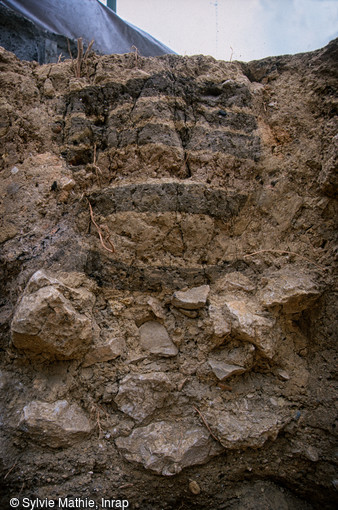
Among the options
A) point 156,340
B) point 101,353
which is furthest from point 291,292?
point 101,353

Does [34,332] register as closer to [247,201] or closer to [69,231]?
[69,231]

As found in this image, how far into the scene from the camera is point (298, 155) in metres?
2.04

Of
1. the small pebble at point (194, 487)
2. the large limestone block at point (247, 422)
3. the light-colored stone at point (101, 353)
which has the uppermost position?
the light-colored stone at point (101, 353)

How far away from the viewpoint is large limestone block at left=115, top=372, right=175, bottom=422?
168 centimetres

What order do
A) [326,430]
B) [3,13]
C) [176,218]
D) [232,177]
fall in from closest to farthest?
1. [326,430]
2. [176,218]
3. [232,177]
4. [3,13]

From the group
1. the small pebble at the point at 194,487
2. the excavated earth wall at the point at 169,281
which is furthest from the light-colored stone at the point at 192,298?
the small pebble at the point at 194,487

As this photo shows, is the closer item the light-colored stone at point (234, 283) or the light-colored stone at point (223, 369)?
the light-colored stone at point (223, 369)

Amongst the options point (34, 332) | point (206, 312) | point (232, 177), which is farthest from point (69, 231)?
point (232, 177)

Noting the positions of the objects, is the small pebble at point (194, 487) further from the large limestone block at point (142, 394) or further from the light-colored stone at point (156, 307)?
the light-colored stone at point (156, 307)

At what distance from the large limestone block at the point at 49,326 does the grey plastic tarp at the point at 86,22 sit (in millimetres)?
2501

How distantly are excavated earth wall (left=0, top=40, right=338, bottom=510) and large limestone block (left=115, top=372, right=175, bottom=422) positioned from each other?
1 cm

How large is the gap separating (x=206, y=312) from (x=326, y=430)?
0.92 m

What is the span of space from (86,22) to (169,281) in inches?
108

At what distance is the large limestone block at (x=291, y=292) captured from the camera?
69.7 inches
